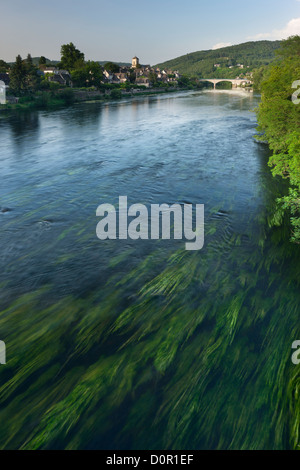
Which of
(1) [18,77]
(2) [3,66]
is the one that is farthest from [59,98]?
(2) [3,66]

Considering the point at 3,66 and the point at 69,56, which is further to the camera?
the point at 69,56

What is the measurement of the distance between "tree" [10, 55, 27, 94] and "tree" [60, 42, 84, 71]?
2234 inches

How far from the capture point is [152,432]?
4867 millimetres

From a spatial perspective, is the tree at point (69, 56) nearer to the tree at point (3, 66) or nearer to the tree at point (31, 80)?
the tree at point (3, 66)

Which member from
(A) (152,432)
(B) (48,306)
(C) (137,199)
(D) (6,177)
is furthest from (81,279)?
(D) (6,177)

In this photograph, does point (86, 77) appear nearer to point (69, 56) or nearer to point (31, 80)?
point (31, 80)

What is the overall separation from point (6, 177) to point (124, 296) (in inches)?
559

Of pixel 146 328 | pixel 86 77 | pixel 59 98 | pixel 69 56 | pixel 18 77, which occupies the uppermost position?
pixel 69 56

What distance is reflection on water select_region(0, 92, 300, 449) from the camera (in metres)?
5.00

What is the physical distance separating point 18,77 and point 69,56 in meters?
64.8

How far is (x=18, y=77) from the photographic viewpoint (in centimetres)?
5409

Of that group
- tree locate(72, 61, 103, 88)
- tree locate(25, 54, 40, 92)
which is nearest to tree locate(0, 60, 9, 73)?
tree locate(72, 61, 103, 88)

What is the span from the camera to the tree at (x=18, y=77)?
177ft
